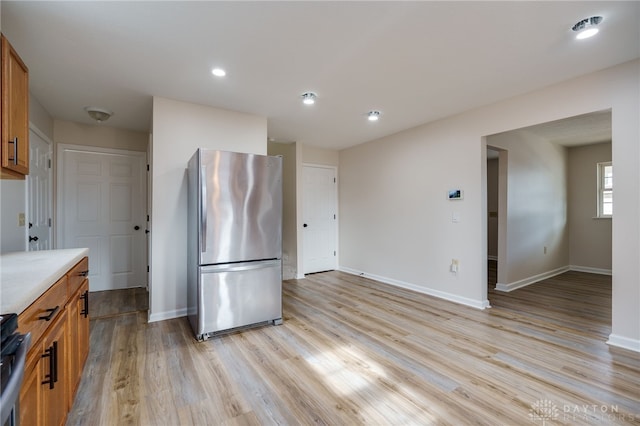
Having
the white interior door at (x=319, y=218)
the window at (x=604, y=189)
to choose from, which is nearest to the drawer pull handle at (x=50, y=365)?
the white interior door at (x=319, y=218)

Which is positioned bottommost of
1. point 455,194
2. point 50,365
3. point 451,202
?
point 50,365

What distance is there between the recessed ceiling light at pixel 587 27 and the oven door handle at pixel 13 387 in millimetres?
3189

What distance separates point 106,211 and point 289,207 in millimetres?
2812

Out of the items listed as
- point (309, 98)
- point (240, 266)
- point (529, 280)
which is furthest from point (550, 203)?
point (240, 266)

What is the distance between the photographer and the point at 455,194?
12.1 feet

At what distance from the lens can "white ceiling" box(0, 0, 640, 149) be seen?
1.78m

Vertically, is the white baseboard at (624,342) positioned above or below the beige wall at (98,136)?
below

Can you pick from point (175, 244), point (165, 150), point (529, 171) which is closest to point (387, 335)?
point (175, 244)

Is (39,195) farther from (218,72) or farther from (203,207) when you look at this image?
(218,72)

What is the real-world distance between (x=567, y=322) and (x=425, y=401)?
231cm

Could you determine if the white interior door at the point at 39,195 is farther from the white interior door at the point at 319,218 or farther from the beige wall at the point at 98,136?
the white interior door at the point at 319,218

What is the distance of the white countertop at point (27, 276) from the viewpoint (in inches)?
38.8

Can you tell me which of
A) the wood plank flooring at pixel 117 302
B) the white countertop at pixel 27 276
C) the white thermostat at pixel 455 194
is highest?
the white thermostat at pixel 455 194

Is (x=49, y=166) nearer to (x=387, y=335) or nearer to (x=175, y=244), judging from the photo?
(x=175, y=244)
